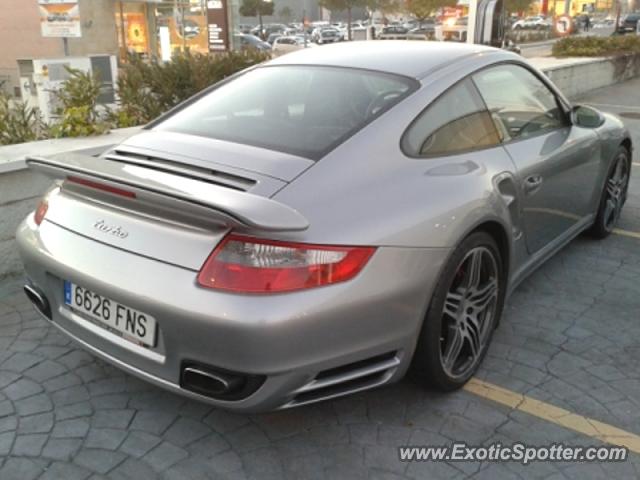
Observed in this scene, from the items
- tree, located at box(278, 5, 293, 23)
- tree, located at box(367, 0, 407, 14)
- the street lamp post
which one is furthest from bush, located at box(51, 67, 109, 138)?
tree, located at box(278, 5, 293, 23)

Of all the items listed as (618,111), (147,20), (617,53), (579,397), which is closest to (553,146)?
(579,397)

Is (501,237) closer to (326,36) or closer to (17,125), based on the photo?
(17,125)

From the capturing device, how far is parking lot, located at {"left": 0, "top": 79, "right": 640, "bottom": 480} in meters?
2.41

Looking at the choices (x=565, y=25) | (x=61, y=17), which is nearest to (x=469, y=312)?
(x=61, y=17)

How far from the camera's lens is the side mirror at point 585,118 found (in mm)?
4008

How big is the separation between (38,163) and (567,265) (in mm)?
3409

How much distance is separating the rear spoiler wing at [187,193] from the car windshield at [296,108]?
17.3 inches

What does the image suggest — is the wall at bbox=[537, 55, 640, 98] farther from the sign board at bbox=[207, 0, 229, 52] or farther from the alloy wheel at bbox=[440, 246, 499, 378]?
the alloy wheel at bbox=[440, 246, 499, 378]

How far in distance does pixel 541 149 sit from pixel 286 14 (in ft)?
271

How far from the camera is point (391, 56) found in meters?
3.21

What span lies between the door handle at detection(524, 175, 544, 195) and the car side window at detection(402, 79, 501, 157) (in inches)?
10.7

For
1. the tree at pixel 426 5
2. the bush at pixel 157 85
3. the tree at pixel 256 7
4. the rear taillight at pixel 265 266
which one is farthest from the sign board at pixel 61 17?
the tree at pixel 256 7

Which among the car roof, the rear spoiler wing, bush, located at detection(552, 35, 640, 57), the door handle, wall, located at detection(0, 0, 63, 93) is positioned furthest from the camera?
wall, located at detection(0, 0, 63, 93)

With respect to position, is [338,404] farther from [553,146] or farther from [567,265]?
[567,265]
